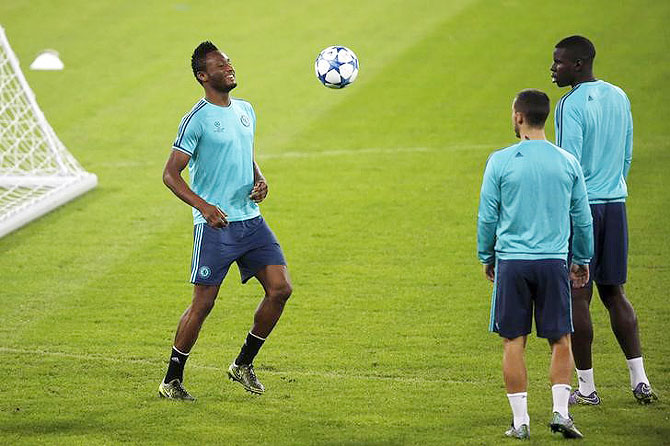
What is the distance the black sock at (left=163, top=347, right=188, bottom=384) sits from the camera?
24.5 ft

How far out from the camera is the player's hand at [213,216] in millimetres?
7344

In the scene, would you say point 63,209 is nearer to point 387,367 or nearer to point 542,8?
point 387,367

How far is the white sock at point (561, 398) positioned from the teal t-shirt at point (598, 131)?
1.37 meters

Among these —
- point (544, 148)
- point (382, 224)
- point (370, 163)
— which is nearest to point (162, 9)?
point (370, 163)

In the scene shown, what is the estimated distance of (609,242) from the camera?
738 cm

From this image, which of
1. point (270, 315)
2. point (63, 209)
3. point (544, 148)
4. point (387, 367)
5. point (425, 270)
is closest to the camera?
point (544, 148)

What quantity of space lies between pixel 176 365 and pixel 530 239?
8.05ft

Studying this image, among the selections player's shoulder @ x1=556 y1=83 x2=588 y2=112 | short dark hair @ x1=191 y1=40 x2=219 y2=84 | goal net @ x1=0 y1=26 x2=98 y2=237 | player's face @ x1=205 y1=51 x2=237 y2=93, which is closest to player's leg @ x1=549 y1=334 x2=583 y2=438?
player's shoulder @ x1=556 y1=83 x2=588 y2=112

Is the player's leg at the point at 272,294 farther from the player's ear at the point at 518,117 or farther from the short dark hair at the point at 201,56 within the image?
the player's ear at the point at 518,117

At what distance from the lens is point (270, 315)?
762cm

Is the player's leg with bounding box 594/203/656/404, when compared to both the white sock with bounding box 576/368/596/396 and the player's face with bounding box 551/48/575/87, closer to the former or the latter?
the white sock with bounding box 576/368/596/396

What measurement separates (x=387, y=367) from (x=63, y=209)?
6.14 m

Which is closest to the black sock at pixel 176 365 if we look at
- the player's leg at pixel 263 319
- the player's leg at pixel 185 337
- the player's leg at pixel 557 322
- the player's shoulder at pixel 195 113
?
the player's leg at pixel 185 337

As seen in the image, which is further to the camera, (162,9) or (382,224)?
(162,9)
